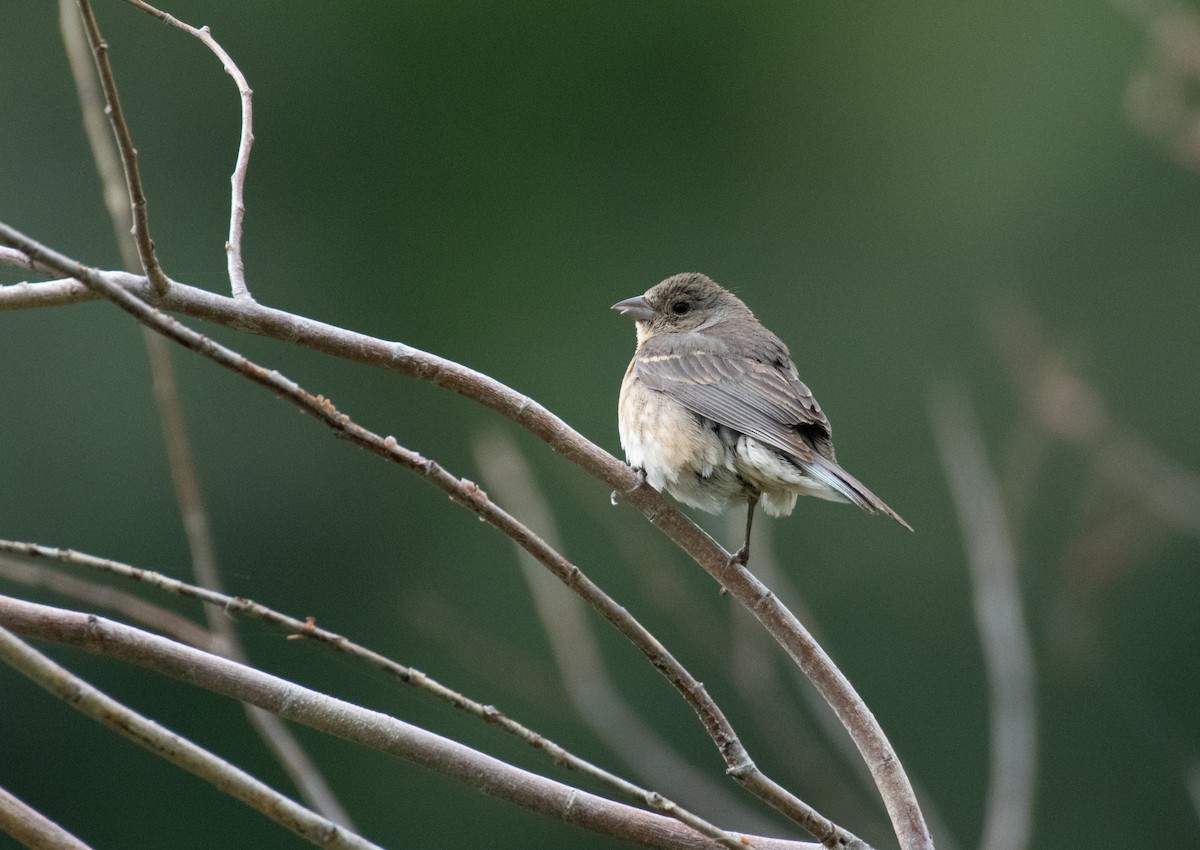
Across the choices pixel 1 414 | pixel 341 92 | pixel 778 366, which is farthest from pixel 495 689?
pixel 778 366

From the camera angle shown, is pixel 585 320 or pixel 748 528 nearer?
pixel 748 528

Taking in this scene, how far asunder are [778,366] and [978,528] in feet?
3.19

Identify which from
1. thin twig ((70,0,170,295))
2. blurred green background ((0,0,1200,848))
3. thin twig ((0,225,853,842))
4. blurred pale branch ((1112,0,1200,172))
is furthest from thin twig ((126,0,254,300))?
blurred green background ((0,0,1200,848))

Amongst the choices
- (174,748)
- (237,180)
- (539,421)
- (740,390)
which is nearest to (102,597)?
(237,180)

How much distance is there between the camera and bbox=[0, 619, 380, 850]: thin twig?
86.4 inches

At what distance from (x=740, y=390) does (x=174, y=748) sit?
2978mm

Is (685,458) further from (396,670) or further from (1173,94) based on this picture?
(1173,94)

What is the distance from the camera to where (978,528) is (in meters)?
5.09

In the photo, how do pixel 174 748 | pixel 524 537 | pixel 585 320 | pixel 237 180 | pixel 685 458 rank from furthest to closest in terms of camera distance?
pixel 585 320, pixel 685 458, pixel 237 180, pixel 524 537, pixel 174 748

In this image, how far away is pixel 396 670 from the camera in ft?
7.70

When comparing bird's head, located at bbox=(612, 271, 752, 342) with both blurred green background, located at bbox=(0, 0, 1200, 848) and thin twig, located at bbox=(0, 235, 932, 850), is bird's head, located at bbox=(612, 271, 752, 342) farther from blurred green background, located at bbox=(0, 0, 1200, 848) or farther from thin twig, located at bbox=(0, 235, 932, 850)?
blurred green background, located at bbox=(0, 0, 1200, 848)

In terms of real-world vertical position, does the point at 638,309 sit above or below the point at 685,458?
above

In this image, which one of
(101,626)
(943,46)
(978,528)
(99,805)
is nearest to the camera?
(101,626)

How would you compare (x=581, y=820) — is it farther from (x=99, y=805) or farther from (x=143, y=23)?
(x=143, y=23)
